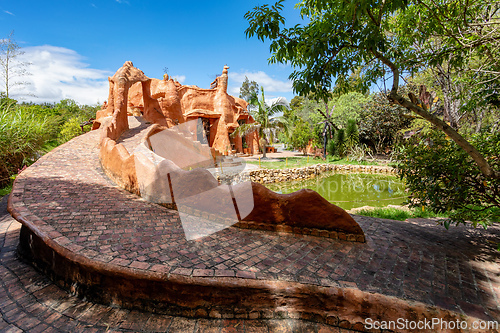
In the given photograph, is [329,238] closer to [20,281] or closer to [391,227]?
[391,227]

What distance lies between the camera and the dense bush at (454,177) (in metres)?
3.50

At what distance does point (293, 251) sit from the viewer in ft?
10.8

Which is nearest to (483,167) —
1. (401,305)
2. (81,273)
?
(401,305)

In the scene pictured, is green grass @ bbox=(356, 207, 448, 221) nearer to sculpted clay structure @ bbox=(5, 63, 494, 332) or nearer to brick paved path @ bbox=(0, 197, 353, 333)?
sculpted clay structure @ bbox=(5, 63, 494, 332)

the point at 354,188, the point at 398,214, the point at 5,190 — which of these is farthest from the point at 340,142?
the point at 5,190

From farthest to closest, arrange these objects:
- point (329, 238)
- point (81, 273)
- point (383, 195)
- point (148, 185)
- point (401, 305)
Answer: point (383, 195) → point (148, 185) → point (329, 238) → point (81, 273) → point (401, 305)

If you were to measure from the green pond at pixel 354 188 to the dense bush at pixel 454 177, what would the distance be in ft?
18.1

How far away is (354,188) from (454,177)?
10011 mm

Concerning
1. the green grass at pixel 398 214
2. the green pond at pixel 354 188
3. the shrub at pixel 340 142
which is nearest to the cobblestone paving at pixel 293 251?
the green grass at pixel 398 214

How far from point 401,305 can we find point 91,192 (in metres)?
6.26

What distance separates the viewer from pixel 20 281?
307 centimetres

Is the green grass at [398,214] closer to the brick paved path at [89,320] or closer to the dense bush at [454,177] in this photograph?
the dense bush at [454,177]

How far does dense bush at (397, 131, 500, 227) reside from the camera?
350 cm

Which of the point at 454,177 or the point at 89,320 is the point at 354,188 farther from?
the point at 89,320
